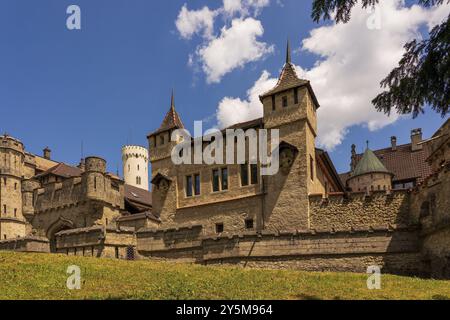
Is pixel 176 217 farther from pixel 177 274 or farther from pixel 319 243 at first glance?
pixel 177 274

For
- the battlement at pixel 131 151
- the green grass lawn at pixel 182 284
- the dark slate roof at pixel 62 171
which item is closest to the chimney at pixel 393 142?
the dark slate roof at pixel 62 171

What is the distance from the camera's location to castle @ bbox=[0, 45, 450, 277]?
24.6 metres

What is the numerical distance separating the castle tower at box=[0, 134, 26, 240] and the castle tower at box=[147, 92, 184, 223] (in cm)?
1419

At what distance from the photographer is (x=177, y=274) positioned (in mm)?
18859

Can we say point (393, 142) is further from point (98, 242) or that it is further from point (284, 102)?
point (98, 242)

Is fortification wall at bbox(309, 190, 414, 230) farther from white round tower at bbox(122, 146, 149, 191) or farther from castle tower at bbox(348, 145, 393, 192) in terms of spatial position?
white round tower at bbox(122, 146, 149, 191)

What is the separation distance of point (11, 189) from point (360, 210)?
30.4 metres

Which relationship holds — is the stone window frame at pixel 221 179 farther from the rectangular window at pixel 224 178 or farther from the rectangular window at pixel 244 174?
the rectangular window at pixel 244 174

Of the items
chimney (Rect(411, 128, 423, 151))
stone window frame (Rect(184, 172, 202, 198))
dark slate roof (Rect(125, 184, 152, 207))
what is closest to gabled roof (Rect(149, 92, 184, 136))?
stone window frame (Rect(184, 172, 202, 198))

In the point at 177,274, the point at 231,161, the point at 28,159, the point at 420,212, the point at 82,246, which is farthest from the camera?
the point at 28,159

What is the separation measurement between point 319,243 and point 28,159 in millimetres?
32359

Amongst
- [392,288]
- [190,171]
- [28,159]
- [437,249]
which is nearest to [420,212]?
[437,249]
